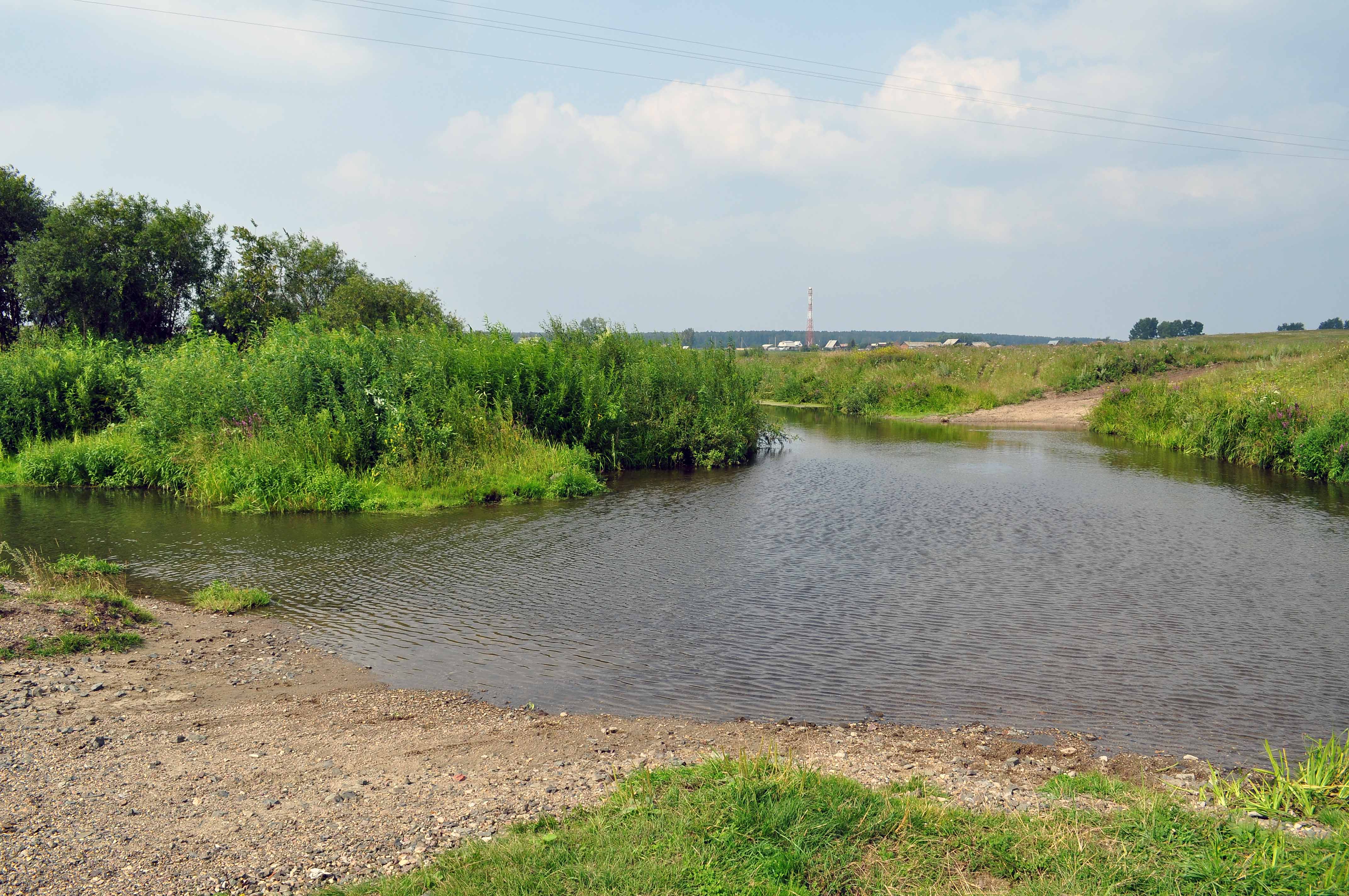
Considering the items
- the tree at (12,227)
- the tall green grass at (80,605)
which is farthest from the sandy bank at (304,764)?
the tree at (12,227)

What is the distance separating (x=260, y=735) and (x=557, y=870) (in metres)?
3.22

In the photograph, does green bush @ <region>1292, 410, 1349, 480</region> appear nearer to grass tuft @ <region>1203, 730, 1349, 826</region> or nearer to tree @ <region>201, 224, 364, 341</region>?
grass tuft @ <region>1203, 730, 1349, 826</region>

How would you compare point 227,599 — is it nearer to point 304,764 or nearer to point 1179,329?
point 304,764

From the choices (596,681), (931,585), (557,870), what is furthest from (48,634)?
(931,585)

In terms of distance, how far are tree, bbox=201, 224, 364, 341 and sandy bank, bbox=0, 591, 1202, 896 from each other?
2787cm

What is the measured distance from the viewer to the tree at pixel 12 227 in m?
34.5

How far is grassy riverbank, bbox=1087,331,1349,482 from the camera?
19.8 meters

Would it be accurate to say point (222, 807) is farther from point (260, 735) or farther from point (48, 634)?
point (48, 634)

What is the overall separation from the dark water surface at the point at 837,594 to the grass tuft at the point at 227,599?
38 cm

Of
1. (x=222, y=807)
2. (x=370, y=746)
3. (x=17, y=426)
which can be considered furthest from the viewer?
(x=17, y=426)

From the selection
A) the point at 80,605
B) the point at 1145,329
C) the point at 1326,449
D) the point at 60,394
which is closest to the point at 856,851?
the point at 80,605

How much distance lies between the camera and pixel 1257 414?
2186 cm

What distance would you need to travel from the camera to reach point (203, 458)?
55.8 ft

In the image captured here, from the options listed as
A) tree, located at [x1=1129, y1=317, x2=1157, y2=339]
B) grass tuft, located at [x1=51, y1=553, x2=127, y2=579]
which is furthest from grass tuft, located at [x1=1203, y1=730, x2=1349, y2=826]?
tree, located at [x1=1129, y1=317, x2=1157, y2=339]
